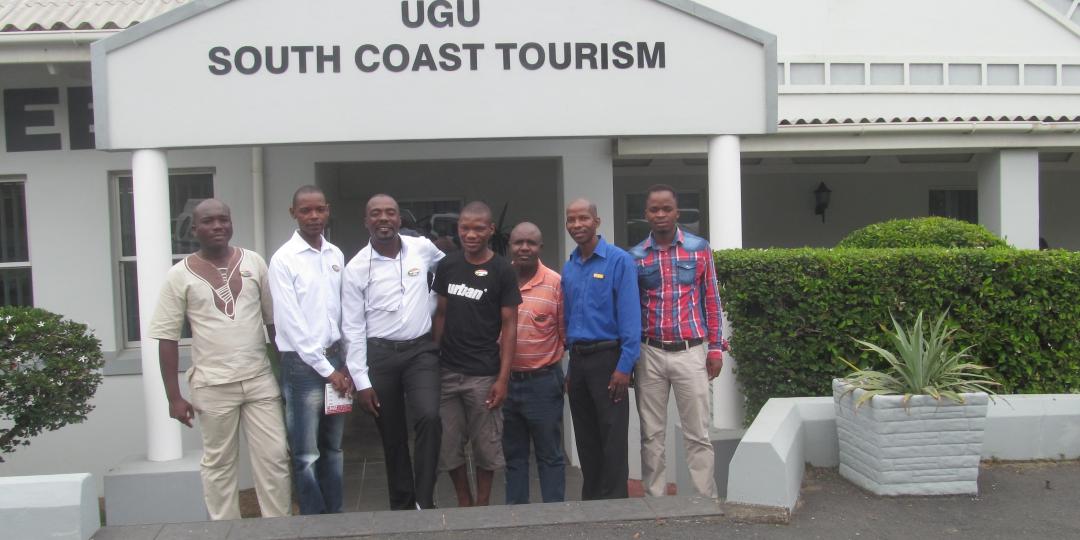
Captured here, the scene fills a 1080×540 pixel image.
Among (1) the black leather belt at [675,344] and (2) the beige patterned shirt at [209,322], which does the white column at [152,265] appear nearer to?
(2) the beige patterned shirt at [209,322]

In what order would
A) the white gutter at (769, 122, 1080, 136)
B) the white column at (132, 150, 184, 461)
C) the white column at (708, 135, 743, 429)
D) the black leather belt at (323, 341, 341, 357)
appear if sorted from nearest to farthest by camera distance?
the black leather belt at (323, 341, 341, 357), the white column at (132, 150, 184, 461), the white column at (708, 135, 743, 429), the white gutter at (769, 122, 1080, 136)

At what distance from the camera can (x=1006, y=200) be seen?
8.30 m

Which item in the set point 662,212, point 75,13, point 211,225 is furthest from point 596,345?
point 75,13

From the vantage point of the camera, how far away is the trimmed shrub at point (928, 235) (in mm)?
6355

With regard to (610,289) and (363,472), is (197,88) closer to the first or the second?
(610,289)

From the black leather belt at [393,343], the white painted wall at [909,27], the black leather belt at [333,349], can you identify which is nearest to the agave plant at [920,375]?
the black leather belt at [393,343]

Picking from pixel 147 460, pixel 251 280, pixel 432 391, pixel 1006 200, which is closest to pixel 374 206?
pixel 251 280

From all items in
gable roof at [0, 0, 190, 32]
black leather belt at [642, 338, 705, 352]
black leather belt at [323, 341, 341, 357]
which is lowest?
black leather belt at [642, 338, 705, 352]

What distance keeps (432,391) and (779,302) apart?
7.55 feet

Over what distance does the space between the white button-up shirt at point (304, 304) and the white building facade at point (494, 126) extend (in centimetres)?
138

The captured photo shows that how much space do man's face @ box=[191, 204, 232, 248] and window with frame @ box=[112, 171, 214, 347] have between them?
11.9 ft

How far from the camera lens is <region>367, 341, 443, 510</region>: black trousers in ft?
15.0

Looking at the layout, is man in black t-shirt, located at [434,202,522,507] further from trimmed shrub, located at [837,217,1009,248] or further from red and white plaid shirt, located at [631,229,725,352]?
trimmed shrub, located at [837,217,1009,248]

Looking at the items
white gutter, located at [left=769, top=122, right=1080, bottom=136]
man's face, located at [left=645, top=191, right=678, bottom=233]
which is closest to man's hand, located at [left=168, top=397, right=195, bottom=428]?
man's face, located at [left=645, top=191, right=678, bottom=233]
